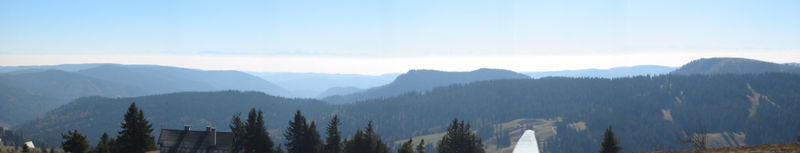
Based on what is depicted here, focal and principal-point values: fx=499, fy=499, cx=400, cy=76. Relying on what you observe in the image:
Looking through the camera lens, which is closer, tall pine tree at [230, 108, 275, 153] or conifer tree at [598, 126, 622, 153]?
conifer tree at [598, 126, 622, 153]

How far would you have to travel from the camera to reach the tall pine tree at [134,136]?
191ft

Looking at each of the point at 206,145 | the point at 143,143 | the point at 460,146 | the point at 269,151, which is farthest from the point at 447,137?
the point at 143,143

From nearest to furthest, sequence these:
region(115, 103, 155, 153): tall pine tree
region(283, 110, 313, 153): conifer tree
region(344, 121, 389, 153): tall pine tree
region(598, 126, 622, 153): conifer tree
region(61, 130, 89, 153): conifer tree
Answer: region(61, 130, 89, 153): conifer tree < region(115, 103, 155, 153): tall pine tree < region(598, 126, 622, 153): conifer tree < region(344, 121, 389, 153): tall pine tree < region(283, 110, 313, 153): conifer tree

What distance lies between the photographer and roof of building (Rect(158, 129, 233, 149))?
66594 millimetres

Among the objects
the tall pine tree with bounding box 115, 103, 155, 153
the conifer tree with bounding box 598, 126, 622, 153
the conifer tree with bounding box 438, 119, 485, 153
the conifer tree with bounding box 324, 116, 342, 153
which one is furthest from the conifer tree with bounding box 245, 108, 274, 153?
the conifer tree with bounding box 598, 126, 622, 153

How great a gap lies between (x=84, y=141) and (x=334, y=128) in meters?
29.9

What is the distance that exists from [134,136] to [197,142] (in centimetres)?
926

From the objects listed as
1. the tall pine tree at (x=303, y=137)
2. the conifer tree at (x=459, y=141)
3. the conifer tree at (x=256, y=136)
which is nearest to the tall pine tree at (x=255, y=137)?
the conifer tree at (x=256, y=136)

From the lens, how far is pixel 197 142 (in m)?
66.9

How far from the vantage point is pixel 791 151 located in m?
37.4

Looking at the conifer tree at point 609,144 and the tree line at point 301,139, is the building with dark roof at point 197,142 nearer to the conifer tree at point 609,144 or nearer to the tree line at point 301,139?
the tree line at point 301,139

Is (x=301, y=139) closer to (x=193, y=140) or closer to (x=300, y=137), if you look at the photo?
(x=300, y=137)

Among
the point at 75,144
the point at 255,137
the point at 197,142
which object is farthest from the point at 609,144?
the point at 75,144

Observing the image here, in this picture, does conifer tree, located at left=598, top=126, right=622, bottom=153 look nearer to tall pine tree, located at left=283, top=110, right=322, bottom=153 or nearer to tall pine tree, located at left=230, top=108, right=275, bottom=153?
tall pine tree, located at left=283, top=110, right=322, bottom=153
